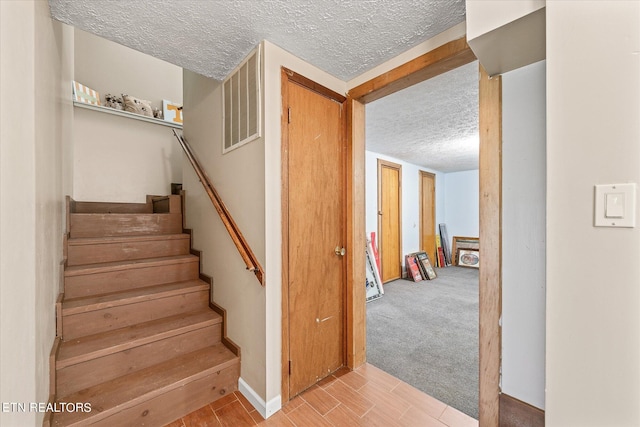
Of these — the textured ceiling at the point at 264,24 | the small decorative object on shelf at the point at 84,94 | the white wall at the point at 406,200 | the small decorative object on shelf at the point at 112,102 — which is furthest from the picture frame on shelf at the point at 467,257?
the small decorative object on shelf at the point at 84,94

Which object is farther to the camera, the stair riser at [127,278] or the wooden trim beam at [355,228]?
the wooden trim beam at [355,228]

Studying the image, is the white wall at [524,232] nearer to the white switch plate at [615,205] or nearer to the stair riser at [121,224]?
the white switch plate at [615,205]

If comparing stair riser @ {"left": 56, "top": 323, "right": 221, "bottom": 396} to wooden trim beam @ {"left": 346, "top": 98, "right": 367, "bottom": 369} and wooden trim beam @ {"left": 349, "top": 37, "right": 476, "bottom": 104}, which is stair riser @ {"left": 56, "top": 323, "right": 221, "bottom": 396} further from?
Result: wooden trim beam @ {"left": 349, "top": 37, "right": 476, "bottom": 104}

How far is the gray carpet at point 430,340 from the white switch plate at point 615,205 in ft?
4.83

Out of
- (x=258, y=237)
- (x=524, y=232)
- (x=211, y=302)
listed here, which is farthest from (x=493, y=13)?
(x=211, y=302)

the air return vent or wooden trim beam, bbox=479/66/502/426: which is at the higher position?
the air return vent

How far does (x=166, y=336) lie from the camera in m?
1.71

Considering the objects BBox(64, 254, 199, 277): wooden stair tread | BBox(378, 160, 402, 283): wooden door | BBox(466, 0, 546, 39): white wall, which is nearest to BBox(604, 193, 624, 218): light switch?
BBox(466, 0, 546, 39): white wall

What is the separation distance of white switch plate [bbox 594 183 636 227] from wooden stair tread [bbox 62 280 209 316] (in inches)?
91.6

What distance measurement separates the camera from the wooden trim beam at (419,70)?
1.40m

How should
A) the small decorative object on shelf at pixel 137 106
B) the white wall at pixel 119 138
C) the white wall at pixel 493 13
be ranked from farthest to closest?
1. the small decorative object on shelf at pixel 137 106
2. the white wall at pixel 119 138
3. the white wall at pixel 493 13

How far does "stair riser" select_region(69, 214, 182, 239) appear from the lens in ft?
7.37

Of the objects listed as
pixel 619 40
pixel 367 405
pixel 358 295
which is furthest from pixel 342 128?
pixel 367 405

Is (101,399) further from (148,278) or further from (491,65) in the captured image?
(491,65)
